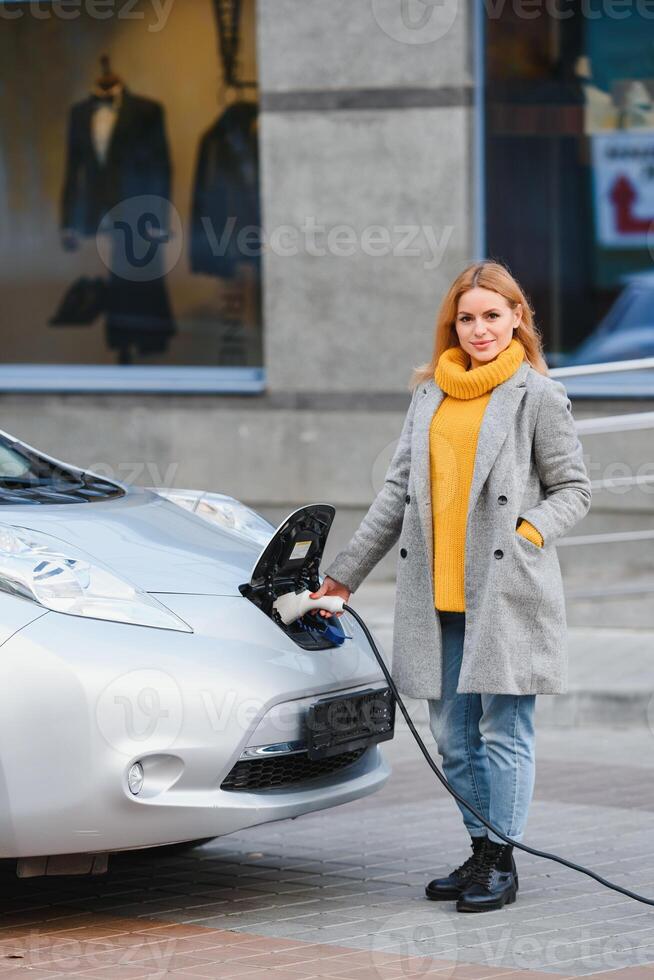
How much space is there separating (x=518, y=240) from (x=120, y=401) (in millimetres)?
2686

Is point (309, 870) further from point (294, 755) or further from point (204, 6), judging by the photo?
point (204, 6)

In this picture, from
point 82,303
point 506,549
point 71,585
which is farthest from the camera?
point 82,303

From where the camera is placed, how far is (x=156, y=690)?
14.1ft

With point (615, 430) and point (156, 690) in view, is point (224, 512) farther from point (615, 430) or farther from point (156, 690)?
point (615, 430)

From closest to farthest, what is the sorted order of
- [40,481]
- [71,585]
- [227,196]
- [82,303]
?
[71,585]
[40,481]
[227,196]
[82,303]

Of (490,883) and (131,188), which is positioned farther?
(131,188)

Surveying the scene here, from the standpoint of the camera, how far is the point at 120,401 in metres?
10.7

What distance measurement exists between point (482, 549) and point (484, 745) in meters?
0.60

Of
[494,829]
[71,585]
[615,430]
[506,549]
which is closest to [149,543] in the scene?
[71,585]

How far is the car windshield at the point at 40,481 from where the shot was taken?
4.95m

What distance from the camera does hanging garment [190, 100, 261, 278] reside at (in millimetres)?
10711

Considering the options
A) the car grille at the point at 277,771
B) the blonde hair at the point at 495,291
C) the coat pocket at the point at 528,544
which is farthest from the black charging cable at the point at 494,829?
the blonde hair at the point at 495,291

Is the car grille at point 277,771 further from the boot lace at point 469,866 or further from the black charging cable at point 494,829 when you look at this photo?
the boot lace at point 469,866

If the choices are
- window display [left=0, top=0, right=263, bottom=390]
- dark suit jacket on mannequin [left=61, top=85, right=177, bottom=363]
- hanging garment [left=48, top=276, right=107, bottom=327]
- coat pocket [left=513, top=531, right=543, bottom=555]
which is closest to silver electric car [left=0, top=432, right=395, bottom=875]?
coat pocket [left=513, top=531, right=543, bottom=555]
